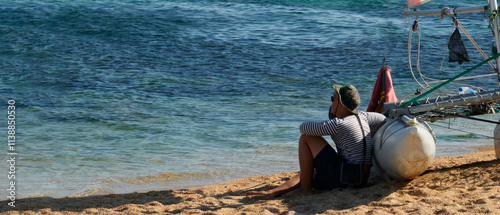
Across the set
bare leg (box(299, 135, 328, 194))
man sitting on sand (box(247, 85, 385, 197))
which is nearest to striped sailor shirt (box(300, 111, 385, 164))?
man sitting on sand (box(247, 85, 385, 197))

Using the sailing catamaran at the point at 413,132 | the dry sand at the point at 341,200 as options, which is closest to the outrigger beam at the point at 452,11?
the sailing catamaran at the point at 413,132

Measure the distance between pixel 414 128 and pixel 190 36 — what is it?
12620 millimetres

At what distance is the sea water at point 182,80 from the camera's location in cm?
671

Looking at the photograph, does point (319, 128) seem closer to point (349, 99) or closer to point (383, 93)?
point (349, 99)

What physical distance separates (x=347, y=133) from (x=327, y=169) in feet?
1.30

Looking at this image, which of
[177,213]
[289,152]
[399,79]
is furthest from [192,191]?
[399,79]

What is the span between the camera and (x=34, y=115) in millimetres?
9164

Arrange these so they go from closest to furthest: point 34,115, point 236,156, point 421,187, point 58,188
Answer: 1. point 421,187
2. point 58,188
3. point 236,156
4. point 34,115

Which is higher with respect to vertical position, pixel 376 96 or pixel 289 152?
pixel 376 96

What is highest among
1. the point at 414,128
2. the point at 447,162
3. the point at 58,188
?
the point at 414,128

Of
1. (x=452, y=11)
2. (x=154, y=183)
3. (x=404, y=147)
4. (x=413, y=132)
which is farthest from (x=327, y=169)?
(x=452, y=11)

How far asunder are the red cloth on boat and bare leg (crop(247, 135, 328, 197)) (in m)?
1.23

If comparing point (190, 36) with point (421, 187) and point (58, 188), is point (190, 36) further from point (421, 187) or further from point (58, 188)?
point (421, 187)

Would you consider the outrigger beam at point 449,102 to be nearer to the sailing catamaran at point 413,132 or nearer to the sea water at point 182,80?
the sailing catamaran at point 413,132
